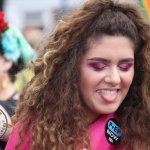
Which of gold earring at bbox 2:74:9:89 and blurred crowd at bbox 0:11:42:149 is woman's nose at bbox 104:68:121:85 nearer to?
blurred crowd at bbox 0:11:42:149

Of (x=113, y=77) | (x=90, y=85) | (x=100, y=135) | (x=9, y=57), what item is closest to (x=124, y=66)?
(x=113, y=77)

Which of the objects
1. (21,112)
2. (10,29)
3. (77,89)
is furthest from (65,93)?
(10,29)

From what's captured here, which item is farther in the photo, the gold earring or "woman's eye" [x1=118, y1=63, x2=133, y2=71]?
the gold earring

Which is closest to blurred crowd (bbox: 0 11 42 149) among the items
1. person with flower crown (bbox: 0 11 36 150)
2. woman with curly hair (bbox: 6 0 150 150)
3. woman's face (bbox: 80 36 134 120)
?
person with flower crown (bbox: 0 11 36 150)

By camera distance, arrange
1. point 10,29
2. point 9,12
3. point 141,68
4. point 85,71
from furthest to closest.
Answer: point 9,12
point 10,29
point 141,68
point 85,71

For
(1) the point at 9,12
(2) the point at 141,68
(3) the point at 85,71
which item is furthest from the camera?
(1) the point at 9,12

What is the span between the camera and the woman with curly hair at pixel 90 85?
272 cm

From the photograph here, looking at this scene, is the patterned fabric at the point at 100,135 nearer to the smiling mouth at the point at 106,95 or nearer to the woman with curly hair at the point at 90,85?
the woman with curly hair at the point at 90,85

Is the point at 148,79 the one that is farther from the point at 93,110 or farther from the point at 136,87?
the point at 93,110

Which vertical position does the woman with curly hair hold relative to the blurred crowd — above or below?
below

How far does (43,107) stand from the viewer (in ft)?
9.28

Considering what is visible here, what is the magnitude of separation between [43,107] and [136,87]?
50 cm

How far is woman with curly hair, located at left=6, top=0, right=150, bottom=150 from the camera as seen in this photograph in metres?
2.72

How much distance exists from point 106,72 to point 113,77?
0.14 ft
